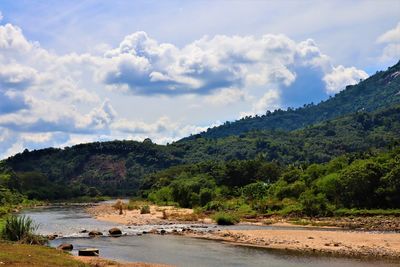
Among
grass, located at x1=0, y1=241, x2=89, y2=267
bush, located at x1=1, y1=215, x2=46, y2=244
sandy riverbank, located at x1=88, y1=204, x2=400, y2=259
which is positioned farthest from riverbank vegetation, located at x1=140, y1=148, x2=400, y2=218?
grass, located at x1=0, y1=241, x2=89, y2=267

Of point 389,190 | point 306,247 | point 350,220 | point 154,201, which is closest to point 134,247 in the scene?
point 306,247

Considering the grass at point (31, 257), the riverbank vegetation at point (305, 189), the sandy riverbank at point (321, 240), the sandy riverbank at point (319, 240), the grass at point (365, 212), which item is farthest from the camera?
the riverbank vegetation at point (305, 189)

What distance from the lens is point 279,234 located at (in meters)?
67.1

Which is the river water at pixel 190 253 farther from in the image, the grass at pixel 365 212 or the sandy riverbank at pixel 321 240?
the grass at pixel 365 212

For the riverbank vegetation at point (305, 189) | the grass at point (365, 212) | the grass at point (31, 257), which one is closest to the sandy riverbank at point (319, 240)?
the grass at point (365, 212)

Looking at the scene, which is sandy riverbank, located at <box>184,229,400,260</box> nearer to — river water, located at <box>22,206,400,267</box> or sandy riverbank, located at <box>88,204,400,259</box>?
Answer: sandy riverbank, located at <box>88,204,400,259</box>

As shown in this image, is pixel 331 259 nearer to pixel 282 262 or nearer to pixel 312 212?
pixel 282 262

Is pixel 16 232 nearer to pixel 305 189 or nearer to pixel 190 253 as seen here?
pixel 190 253

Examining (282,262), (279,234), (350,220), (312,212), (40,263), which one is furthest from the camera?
(312,212)

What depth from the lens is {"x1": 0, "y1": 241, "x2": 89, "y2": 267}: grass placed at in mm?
35881

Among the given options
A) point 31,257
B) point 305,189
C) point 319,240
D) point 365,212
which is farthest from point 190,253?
point 305,189

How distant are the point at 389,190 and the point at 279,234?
29.9 m

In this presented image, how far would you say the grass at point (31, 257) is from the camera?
1413 inches

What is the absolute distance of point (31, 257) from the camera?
3894 cm
